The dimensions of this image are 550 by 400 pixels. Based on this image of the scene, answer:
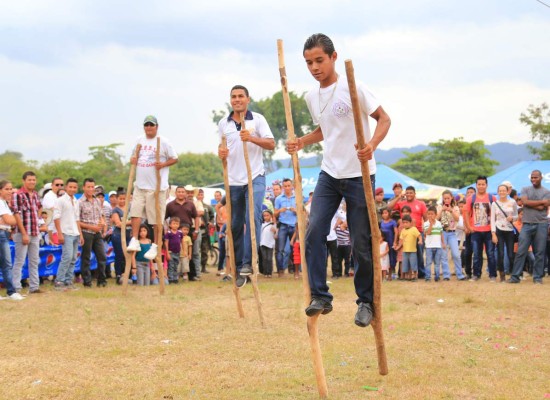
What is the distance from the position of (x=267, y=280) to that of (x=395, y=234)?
3325 mm

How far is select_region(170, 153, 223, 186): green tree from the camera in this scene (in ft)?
325

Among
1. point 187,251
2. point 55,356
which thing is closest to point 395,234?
point 187,251

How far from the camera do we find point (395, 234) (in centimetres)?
1789

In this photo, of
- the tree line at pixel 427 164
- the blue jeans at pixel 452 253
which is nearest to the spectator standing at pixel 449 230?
the blue jeans at pixel 452 253

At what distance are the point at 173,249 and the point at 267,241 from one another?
2.63 meters

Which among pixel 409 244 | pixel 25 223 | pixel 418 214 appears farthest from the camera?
pixel 418 214

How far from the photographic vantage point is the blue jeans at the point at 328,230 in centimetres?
680

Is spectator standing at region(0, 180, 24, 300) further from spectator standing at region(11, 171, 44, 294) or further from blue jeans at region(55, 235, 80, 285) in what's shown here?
blue jeans at region(55, 235, 80, 285)

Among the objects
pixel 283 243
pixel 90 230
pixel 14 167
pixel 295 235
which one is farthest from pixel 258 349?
pixel 14 167

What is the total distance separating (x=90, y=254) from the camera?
51.7 feet

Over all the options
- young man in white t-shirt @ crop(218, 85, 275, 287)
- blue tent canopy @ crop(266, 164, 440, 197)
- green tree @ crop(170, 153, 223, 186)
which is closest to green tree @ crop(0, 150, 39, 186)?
green tree @ crop(170, 153, 223, 186)

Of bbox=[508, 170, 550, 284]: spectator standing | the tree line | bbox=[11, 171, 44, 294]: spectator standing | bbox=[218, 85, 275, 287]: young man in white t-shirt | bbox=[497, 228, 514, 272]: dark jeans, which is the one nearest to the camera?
bbox=[218, 85, 275, 287]: young man in white t-shirt

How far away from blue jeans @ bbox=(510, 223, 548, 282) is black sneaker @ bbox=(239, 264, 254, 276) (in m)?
8.28

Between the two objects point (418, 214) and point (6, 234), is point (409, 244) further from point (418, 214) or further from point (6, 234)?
point (6, 234)
